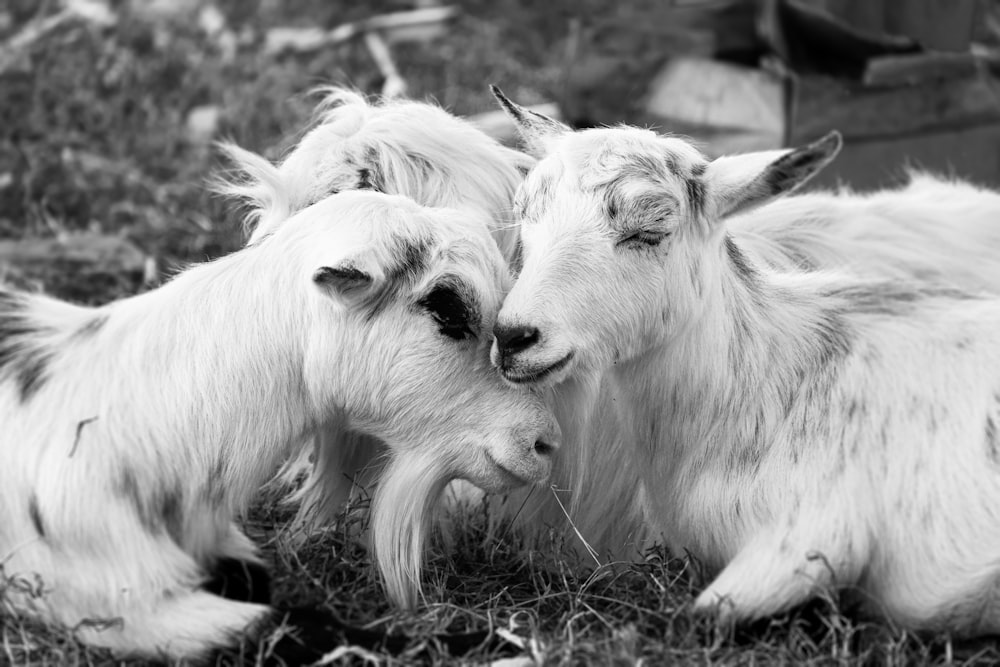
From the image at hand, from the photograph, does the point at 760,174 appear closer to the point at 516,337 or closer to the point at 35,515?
the point at 516,337

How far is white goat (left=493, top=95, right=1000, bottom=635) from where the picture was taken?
3809 mm

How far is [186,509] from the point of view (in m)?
4.02

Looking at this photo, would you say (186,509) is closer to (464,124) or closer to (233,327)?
(233,327)

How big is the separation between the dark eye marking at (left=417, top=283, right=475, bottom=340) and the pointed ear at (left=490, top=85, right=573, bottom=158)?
658 millimetres

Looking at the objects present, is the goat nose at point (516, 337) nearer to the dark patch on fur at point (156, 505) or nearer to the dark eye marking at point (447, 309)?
the dark eye marking at point (447, 309)

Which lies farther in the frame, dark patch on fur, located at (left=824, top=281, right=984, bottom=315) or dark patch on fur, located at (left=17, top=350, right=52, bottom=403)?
dark patch on fur, located at (left=824, top=281, right=984, bottom=315)

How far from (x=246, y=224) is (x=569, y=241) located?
4.82ft

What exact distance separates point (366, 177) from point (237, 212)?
2.29 meters

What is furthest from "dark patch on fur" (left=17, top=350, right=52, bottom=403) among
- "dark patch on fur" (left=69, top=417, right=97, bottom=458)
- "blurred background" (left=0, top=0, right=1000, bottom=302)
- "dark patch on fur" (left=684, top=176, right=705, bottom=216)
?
"blurred background" (left=0, top=0, right=1000, bottom=302)

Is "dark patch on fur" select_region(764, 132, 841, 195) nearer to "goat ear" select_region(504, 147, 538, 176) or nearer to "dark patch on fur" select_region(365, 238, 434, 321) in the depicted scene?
"dark patch on fur" select_region(365, 238, 434, 321)

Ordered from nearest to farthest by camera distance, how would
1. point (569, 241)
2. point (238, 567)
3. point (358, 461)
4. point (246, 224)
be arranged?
point (569, 241) → point (238, 567) → point (358, 461) → point (246, 224)

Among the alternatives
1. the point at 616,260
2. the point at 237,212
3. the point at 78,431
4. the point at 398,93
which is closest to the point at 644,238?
the point at 616,260

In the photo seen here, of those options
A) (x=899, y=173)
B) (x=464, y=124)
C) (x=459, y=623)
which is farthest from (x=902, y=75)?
(x=459, y=623)

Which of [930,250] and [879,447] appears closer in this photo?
[879,447]
